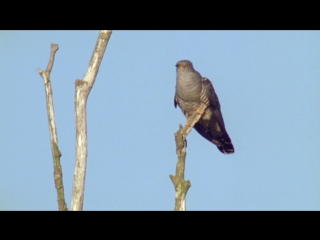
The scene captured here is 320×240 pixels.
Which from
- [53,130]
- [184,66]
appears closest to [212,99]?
[184,66]

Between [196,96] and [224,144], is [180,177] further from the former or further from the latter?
[224,144]

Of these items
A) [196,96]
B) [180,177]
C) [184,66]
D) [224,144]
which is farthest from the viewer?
[224,144]

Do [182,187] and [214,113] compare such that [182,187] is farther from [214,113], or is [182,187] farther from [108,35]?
[214,113]

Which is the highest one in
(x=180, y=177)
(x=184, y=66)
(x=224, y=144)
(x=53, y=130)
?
(x=184, y=66)

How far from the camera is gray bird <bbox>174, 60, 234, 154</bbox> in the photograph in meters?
9.04

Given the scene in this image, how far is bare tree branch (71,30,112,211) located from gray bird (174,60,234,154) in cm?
295

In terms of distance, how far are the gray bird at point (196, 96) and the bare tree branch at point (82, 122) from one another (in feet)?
9.69

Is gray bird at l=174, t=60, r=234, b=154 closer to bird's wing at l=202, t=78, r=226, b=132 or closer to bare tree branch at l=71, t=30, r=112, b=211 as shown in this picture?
bird's wing at l=202, t=78, r=226, b=132

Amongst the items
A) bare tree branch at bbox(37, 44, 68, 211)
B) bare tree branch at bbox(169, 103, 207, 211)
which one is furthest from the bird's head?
bare tree branch at bbox(37, 44, 68, 211)

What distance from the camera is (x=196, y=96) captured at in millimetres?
9031

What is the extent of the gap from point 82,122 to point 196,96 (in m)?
3.43

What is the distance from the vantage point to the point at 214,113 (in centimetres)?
920

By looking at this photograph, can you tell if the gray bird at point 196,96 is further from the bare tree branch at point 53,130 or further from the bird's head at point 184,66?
the bare tree branch at point 53,130
